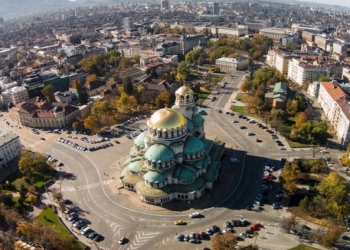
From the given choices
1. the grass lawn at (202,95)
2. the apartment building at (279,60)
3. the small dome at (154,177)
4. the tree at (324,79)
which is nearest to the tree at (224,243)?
the small dome at (154,177)

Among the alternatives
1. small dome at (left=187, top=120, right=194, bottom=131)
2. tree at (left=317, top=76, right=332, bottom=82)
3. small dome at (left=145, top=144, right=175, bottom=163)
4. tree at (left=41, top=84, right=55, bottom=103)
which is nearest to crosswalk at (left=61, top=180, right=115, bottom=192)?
small dome at (left=145, top=144, right=175, bottom=163)

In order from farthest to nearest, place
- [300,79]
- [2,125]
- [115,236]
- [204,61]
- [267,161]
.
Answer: [204,61] → [300,79] → [2,125] → [267,161] → [115,236]

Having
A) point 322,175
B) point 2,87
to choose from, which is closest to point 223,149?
point 322,175

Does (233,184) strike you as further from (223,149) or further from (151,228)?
(151,228)

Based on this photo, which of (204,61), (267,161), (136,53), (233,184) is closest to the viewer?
(233,184)

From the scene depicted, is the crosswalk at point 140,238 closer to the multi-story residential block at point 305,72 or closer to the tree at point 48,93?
the tree at point 48,93

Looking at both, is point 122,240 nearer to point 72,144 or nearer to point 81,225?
point 81,225
